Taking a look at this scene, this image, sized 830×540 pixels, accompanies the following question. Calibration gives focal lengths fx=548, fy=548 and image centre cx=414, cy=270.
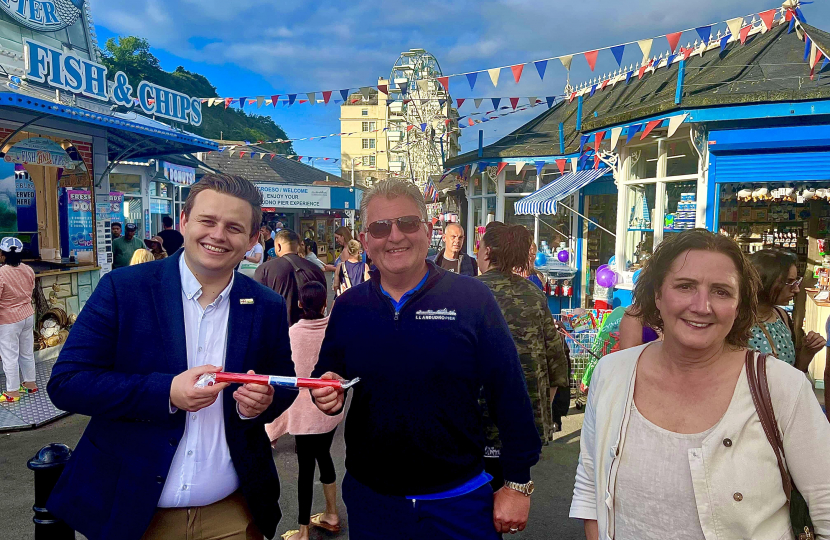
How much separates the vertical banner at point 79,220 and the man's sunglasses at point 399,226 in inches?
342

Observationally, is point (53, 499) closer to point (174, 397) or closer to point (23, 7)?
point (174, 397)

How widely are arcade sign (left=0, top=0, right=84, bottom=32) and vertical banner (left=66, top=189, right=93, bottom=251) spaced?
11.9ft

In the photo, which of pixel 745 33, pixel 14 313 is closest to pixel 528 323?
pixel 14 313

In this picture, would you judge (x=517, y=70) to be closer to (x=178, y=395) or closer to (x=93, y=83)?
(x=93, y=83)

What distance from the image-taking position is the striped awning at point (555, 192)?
9906 mm

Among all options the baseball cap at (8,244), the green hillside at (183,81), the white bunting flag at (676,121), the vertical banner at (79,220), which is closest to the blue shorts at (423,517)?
the baseball cap at (8,244)

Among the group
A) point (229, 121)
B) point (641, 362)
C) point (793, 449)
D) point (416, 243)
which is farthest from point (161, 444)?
point (229, 121)

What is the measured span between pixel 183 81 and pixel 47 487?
51761mm

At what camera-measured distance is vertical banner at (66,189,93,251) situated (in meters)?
8.98

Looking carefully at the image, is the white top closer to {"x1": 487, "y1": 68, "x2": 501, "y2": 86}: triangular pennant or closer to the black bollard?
the black bollard

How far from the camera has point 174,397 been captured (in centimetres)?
166

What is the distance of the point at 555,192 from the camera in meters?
10.4

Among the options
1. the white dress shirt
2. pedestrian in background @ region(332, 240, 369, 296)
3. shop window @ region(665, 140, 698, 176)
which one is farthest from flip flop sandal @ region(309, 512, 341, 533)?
shop window @ region(665, 140, 698, 176)

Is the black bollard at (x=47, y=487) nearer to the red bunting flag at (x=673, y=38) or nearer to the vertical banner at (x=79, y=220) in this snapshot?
the vertical banner at (x=79, y=220)
